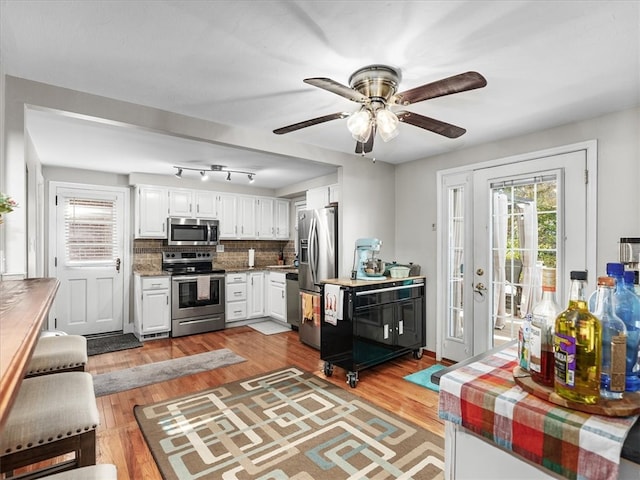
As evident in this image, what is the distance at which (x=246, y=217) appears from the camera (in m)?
A: 5.84

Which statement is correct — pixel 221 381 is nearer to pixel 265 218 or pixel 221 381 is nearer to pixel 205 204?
pixel 205 204

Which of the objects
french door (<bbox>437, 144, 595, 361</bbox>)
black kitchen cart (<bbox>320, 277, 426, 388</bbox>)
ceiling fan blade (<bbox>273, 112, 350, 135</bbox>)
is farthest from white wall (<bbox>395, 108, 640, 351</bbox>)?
ceiling fan blade (<bbox>273, 112, 350, 135</bbox>)

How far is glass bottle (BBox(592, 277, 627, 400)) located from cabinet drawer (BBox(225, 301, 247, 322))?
4.97m

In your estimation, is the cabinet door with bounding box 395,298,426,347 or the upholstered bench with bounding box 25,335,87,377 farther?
the cabinet door with bounding box 395,298,426,347

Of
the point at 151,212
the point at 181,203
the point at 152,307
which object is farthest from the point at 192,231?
the point at 152,307

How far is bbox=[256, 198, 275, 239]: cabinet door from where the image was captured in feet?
19.6

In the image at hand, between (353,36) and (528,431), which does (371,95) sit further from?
(528,431)

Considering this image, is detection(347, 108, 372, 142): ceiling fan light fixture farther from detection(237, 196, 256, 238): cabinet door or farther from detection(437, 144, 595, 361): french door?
detection(237, 196, 256, 238): cabinet door

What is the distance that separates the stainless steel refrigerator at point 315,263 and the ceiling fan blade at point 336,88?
2264 millimetres

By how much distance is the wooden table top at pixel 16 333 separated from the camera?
0.51 m

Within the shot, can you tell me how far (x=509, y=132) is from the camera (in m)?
3.07

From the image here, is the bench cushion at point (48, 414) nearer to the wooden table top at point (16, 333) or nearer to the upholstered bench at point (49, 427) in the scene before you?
the upholstered bench at point (49, 427)

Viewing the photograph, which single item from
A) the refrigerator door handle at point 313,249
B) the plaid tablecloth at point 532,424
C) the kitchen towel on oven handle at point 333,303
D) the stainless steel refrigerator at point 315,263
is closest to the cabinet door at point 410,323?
the kitchen towel on oven handle at point 333,303

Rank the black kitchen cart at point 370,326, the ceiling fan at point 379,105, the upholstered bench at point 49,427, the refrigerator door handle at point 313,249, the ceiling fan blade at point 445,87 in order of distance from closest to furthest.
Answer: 1. the upholstered bench at point 49,427
2. the ceiling fan blade at point 445,87
3. the ceiling fan at point 379,105
4. the black kitchen cart at point 370,326
5. the refrigerator door handle at point 313,249
